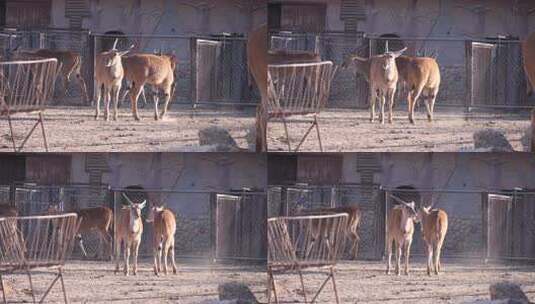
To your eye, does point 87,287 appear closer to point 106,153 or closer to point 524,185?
point 106,153

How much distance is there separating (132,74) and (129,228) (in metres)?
0.61

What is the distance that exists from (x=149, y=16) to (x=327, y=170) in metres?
0.93

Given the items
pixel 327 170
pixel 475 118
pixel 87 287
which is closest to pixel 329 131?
pixel 327 170

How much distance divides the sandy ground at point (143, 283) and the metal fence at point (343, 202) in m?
0.27

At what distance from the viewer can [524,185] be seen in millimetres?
5680

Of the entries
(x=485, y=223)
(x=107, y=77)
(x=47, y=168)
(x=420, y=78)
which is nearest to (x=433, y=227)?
(x=485, y=223)

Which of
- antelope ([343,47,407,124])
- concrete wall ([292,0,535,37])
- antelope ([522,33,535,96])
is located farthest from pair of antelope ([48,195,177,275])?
antelope ([522,33,535,96])

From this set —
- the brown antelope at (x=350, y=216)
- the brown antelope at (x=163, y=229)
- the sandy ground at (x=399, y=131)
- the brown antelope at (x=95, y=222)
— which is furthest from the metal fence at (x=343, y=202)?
the brown antelope at (x=95, y=222)

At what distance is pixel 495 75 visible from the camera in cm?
568

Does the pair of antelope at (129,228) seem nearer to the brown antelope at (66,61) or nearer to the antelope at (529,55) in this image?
the brown antelope at (66,61)

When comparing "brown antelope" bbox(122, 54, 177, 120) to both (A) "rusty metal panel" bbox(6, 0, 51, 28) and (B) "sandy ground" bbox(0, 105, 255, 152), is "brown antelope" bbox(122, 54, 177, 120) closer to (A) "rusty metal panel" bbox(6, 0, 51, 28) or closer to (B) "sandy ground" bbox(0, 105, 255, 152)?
(B) "sandy ground" bbox(0, 105, 255, 152)

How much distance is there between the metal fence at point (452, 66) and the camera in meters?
5.60

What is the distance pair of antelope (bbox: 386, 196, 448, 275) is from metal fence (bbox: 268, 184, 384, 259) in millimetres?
49

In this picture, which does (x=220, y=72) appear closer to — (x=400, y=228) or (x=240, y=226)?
(x=240, y=226)
